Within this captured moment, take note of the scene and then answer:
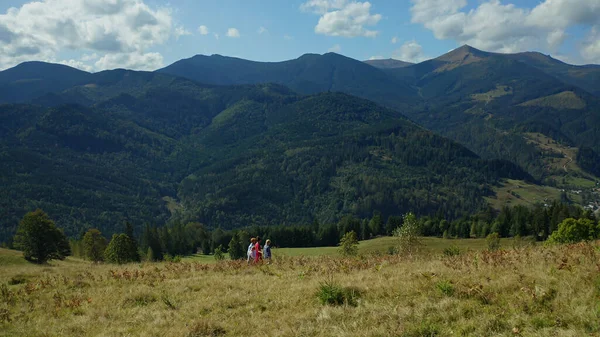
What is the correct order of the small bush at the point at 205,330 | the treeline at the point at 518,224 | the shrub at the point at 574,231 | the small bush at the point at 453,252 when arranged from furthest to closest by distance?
1. the treeline at the point at 518,224
2. the shrub at the point at 574,231
3. the small bush at the point at 453,252
4. the small bush at the point at 205,330

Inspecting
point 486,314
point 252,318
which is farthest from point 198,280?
point 486,314

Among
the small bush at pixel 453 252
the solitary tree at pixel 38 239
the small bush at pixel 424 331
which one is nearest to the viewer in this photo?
the small bush at pixel 424 331

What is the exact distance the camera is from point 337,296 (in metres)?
11.9

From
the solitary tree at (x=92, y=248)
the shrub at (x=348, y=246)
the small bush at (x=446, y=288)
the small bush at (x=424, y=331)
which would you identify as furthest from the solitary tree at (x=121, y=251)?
the small bush at (x=424, y=331)

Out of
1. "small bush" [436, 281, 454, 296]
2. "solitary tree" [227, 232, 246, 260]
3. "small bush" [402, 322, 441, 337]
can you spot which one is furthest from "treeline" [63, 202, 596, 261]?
"small bush" [402, 322, 441, 337]

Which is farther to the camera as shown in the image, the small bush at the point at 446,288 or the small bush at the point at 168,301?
the small bush at the point at 168,301

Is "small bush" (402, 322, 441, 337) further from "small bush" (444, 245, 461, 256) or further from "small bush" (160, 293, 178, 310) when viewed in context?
"small bush" (444, 245, 461, 256)

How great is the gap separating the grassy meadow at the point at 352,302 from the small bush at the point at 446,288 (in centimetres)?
3

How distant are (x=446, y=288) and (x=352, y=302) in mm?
2832

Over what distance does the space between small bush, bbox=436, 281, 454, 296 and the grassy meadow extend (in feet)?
0.10

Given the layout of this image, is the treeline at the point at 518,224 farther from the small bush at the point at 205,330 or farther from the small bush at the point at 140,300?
the small bush at the point at 205,330

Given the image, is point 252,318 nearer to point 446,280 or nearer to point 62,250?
point 446,280

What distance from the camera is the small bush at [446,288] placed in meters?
11.2

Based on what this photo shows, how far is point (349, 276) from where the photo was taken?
1473 cm
